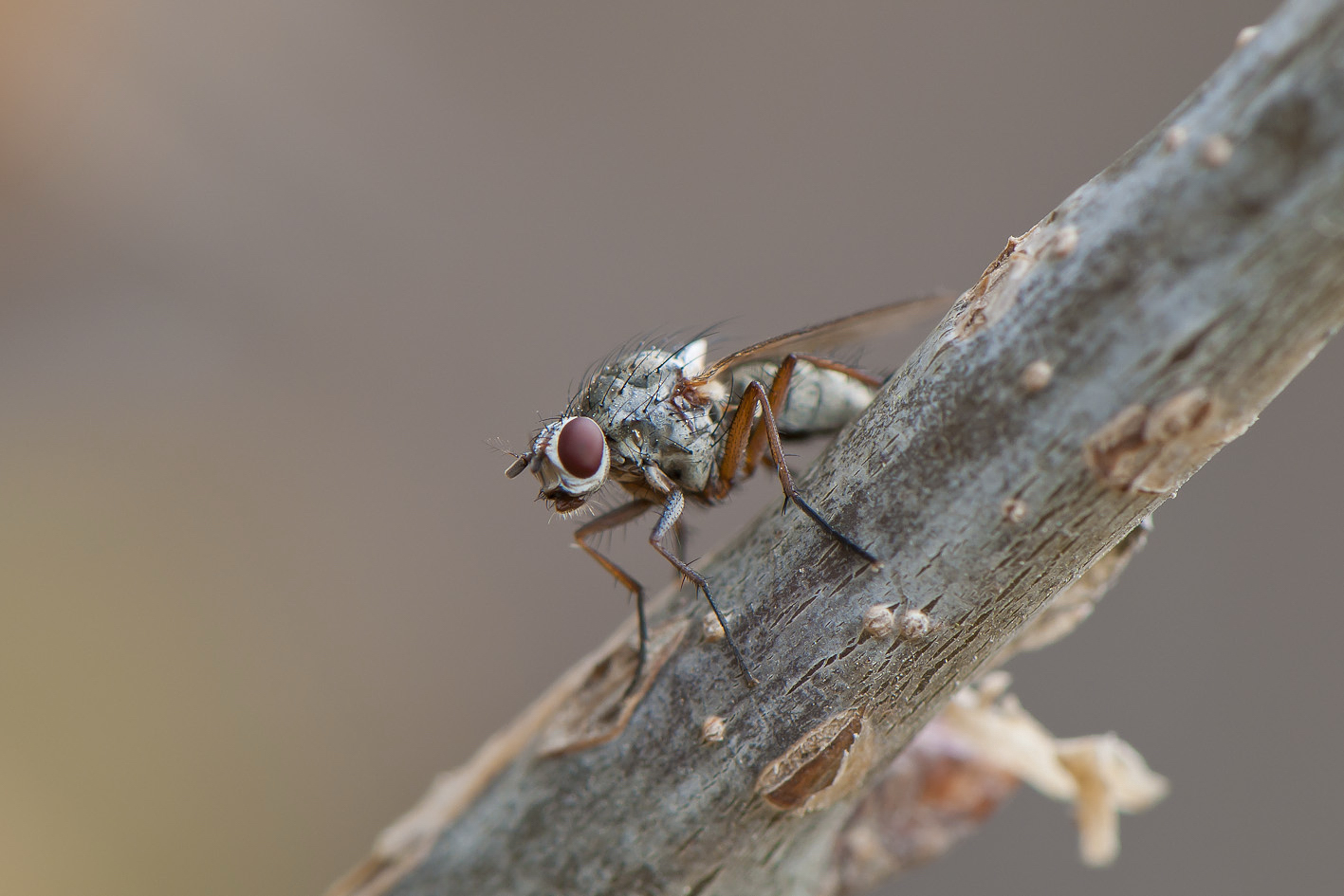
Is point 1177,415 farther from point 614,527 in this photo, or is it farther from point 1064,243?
point 614,527

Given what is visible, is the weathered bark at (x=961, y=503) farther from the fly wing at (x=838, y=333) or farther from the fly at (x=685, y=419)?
the fly wing at (x=838, y=333)

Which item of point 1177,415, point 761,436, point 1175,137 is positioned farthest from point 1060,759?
point 1175,137

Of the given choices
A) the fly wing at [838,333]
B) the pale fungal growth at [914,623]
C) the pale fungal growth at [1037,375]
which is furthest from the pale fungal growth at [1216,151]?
the fly wing at [838,333]

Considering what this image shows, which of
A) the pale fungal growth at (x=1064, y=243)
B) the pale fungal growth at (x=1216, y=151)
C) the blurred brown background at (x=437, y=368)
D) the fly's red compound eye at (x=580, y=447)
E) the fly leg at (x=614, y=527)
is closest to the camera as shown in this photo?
the pale fungal growth at (x=1216, y=151)

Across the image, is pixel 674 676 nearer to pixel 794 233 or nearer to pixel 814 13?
pixel 794 233

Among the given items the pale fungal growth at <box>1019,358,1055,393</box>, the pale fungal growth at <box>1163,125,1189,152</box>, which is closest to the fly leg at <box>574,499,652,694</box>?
the pale fungal growth at <box>1019,358,1055,393</box>

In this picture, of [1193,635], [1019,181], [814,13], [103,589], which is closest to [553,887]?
[103,589]
